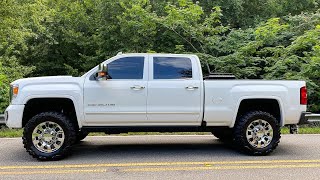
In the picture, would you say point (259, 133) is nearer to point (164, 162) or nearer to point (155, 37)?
point (164, 162)

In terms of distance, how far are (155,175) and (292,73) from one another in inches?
408

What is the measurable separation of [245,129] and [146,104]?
1948 mm

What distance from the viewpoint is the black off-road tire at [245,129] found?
756cm

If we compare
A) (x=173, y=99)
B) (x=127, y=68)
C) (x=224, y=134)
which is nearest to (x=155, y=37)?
(x=224, y=134)

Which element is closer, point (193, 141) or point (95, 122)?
point (95, 122)

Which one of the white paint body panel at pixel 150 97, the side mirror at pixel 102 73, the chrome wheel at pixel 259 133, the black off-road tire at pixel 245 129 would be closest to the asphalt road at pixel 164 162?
the black off-road tire at pixel 245 129

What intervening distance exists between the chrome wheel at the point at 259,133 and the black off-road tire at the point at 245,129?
59mm

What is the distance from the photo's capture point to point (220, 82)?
298 inches

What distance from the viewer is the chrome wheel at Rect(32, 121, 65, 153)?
7.23 metres

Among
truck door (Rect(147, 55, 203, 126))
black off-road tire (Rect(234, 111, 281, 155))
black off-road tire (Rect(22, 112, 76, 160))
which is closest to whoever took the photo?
black off-road tire (Rect(22, 112, 76, 160))

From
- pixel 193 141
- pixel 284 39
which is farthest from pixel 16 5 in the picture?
pixel 284 39

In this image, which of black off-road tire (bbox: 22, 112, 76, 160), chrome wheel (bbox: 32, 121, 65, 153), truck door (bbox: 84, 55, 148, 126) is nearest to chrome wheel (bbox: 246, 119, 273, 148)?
truck door (bbox: 84, 55, 148, 126)

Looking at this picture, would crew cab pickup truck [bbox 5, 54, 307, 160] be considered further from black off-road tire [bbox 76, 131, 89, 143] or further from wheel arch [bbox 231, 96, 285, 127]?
black off-road tire [bbox 76, 131, 89, 143]

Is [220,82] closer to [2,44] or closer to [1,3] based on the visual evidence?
[1,3]
